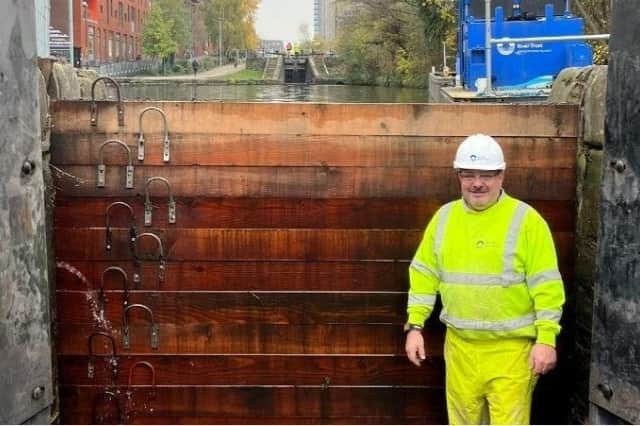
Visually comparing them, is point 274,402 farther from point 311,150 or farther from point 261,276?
point 311,150

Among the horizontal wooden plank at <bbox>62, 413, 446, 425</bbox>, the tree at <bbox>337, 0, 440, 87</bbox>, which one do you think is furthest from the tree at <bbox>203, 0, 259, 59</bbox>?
the horizontal wooden plank at <bbox>62, 413, 446, 425</bbox>

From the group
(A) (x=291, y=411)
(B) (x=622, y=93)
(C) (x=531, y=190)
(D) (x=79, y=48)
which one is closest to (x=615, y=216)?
(B) (x=622, y=93)

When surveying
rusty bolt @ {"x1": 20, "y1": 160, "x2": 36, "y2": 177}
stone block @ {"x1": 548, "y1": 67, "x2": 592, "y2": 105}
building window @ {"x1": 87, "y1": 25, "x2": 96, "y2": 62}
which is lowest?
rusty bolt @ {"x1": 20, "y1": 160, "x2": 36, "y2": 177}

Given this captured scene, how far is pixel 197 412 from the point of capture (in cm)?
523

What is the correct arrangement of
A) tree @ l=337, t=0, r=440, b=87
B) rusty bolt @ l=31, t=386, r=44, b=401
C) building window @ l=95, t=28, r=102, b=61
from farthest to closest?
building window @ l=95, t=28, r=102, b=61 → tree @ l=337, t=0, r=440, b=87 → rusty bolt @ l=31, t=386, r=44, b=401

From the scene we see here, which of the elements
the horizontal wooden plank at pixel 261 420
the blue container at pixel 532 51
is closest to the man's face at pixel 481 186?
the horizontal wooden plank at pixel 261 420

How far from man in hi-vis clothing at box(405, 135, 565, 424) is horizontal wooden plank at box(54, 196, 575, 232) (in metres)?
0.98

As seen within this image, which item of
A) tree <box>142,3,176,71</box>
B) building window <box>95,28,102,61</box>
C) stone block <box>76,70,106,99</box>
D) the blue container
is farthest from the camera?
tree <box>142,3,176,71</box>

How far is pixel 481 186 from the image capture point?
3961 mm

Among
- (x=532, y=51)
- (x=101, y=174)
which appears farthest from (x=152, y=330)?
(x=532, y=51)

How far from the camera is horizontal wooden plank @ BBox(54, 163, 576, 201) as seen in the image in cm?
506

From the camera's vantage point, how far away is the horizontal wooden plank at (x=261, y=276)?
16.8 feet

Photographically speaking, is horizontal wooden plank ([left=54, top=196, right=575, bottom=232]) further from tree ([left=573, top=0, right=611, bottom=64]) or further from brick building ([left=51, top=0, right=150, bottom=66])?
brick building ([left=51, top=0, right=150, bottom=66])

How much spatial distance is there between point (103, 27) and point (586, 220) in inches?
2616
